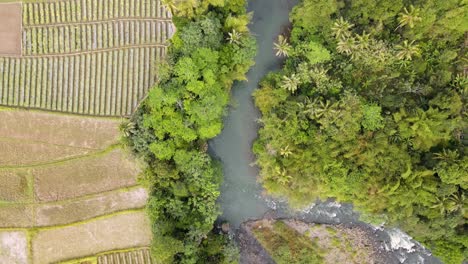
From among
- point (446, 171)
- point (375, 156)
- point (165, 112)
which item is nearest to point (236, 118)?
point (165, 112)

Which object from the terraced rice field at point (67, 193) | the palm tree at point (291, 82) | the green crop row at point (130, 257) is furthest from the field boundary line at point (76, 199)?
the palm tree at point (291, 82)

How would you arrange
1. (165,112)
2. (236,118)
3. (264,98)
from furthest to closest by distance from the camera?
1. (236,118)
2. (264,98)
3. (165,112)

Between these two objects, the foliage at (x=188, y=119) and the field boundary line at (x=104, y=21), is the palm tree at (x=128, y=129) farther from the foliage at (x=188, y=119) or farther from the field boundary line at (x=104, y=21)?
the field boundary line at (x=104, y=21)

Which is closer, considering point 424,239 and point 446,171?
point 446,171

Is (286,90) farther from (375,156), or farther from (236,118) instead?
(375,156)

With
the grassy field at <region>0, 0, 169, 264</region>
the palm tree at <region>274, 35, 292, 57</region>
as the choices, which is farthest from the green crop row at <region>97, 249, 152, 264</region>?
the palm tree at <region>274, 35, 292, 57</region>

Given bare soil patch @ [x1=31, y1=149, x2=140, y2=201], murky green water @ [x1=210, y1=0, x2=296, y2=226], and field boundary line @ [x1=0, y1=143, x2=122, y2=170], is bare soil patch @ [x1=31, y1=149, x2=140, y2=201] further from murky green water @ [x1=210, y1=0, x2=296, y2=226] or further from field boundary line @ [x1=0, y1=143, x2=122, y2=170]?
murky green water @ [x1=210, y1=0, x2=296, y2=226]
